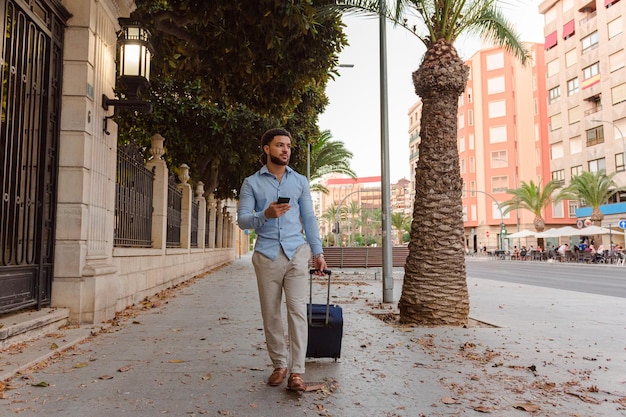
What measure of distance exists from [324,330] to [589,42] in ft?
171

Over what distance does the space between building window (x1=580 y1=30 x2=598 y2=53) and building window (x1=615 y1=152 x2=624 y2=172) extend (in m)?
10.6

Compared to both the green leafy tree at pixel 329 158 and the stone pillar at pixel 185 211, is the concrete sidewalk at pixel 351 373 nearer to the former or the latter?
the stone pillar at pixel 185 211

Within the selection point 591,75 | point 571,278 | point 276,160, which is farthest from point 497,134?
point 276,160

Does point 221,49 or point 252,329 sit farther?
point 221,49

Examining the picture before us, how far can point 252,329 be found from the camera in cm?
631

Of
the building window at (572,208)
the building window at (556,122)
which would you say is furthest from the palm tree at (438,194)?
the building window at (572,208)

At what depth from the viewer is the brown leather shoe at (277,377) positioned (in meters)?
3.79

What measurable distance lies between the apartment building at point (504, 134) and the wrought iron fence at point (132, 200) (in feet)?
189

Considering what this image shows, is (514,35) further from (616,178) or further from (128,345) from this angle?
(616,178)

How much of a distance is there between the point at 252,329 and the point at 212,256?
16.0 metres

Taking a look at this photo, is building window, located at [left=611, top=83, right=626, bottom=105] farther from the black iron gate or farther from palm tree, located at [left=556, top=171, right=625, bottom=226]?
the black iron gate

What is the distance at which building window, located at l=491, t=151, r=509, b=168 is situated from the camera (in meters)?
64.9

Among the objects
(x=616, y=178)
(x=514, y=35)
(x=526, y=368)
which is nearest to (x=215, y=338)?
(x=526, y=368)

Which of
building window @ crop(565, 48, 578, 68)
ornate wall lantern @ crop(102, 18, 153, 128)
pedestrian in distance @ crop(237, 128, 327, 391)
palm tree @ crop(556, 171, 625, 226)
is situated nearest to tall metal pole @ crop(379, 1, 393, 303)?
ornate wall lantern @ crop(102, 18, 153, 128)
